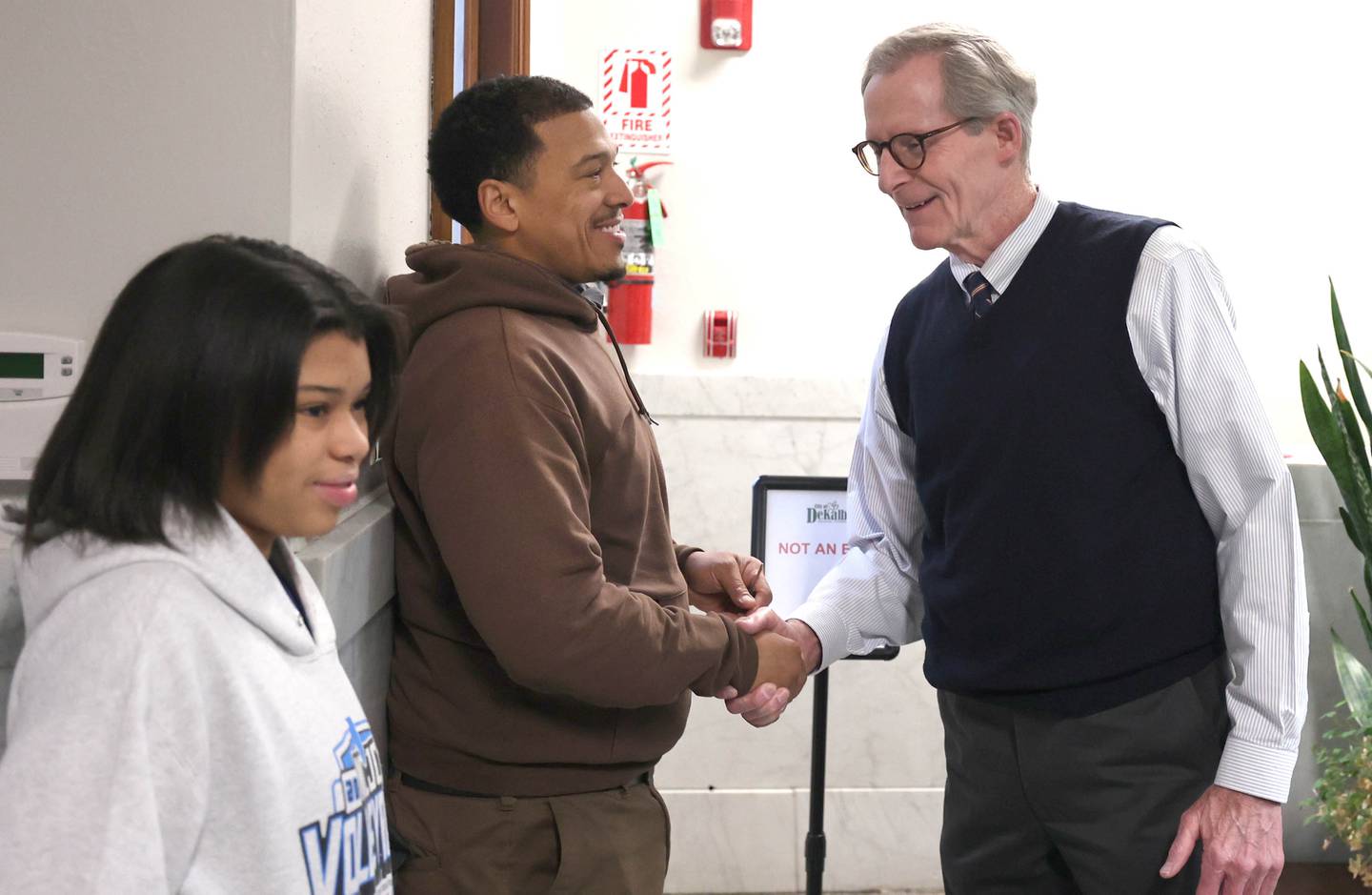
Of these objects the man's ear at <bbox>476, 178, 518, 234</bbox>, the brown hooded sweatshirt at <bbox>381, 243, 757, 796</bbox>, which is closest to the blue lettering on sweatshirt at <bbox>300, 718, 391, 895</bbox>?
the brown hooded sweatshirt at <bbox>381, 243, 757, 796</bbox>

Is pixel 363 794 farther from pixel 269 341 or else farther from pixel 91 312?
pixel 91 312

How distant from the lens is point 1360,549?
11.0 feet

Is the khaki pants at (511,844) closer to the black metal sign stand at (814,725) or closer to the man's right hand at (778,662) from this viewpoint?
the man's right hand at (778,662)

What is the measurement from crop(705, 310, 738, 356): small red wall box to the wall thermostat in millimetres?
2866

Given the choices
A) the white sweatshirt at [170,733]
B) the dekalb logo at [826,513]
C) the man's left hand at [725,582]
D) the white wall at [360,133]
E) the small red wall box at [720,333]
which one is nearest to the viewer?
the white sweatshirt at [170,733]

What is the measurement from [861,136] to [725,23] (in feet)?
1.81

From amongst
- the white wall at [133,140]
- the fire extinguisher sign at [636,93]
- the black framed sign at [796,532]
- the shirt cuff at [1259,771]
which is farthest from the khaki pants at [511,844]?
the fire extinguisher sign at [636,93]

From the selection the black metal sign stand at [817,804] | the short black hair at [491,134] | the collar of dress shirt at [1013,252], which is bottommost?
the black metal sign stand at [817,804]

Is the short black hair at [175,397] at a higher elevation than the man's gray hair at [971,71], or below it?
below

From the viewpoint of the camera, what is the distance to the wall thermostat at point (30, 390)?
134cm

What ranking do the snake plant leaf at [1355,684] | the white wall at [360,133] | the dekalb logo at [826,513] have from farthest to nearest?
the snake plant leaf at [1355,684], the dekalb logo at [826,513], the white wall at [360,133]

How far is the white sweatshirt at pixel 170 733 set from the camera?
0.85 m

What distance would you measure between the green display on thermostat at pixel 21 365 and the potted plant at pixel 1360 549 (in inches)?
111

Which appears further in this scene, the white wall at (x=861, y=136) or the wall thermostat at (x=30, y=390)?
the white wall at (x=861, y=136)
